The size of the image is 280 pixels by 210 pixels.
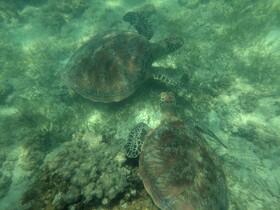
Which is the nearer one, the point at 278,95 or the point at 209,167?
the point at 209,167

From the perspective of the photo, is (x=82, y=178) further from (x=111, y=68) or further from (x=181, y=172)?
(x=111, y=68)

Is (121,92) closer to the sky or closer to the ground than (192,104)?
closer to the sky

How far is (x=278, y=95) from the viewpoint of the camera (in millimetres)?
5867

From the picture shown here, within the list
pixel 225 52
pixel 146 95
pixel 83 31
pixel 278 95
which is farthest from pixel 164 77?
pixel 83 31

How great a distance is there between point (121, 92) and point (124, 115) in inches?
23.7

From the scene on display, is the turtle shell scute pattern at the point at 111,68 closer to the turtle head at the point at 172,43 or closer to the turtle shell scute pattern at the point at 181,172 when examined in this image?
the turtle head at the point at 172,43

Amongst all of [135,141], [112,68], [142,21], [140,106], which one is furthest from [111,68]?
[142,21]

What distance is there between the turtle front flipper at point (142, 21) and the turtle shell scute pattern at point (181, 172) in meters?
4.31

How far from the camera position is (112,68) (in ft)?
18.0

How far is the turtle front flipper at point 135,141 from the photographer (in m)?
3.97

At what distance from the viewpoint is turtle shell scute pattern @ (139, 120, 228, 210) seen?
3203 millimetres

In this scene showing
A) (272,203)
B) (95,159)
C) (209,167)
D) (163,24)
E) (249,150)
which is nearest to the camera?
(209,167)

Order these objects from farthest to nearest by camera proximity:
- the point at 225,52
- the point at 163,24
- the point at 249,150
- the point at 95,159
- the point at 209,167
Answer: the point at 163,24 → the point at 225,52 → the point at 249,150 → the point at 95,159 → the point at 209,167

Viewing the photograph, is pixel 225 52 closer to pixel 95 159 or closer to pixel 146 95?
pixel 146 95
